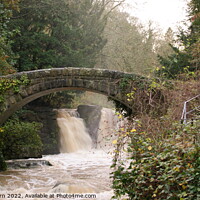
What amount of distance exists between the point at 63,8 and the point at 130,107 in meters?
8.03

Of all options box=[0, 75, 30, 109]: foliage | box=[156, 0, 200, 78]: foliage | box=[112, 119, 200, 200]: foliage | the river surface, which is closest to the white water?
the river surface

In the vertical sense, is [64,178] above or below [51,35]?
below

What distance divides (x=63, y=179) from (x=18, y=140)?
127 inches

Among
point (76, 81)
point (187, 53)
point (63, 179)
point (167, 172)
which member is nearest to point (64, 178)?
point (63, 179)

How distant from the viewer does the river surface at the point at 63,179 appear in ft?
22.1

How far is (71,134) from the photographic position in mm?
15055

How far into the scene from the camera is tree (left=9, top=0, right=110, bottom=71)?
1402 cm

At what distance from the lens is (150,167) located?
3828mm

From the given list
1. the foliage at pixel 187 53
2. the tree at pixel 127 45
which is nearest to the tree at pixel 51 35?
the tree at pixel 127 45

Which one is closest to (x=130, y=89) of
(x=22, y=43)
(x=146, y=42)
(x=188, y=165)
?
(x=188, y=165)

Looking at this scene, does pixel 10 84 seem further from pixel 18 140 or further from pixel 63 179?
pixel 63 179

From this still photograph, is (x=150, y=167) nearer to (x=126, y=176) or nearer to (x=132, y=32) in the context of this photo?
(x=126, y=176)

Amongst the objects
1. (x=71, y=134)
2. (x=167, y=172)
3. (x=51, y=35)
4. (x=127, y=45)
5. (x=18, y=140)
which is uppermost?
(x=127, y=45)

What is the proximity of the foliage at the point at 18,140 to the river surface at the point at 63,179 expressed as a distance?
48.2 inches
